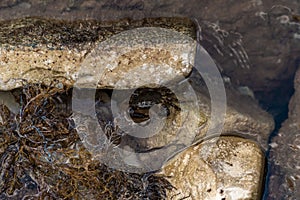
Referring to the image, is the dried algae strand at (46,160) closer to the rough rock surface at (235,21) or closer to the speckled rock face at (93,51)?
the speckled rock face at (93,51)

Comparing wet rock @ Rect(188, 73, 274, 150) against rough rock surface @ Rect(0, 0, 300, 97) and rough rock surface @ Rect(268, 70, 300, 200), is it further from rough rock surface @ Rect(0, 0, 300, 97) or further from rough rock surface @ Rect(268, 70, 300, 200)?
rough rock surface @ Rect(0, 0, 300, 97)

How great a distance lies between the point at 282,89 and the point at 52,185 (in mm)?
2636

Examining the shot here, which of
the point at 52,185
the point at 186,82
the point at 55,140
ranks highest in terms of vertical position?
the point at 186,82

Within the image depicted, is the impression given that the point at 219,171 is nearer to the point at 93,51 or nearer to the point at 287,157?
the point at 287,157

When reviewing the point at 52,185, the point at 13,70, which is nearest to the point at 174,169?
the point at 52,185

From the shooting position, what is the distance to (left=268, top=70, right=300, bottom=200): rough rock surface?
4301 millimetres

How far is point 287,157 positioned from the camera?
173 inches

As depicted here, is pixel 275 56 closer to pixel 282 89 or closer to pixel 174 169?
pixel 282 89

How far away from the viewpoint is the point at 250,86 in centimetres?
468

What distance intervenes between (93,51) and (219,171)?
1605 mm

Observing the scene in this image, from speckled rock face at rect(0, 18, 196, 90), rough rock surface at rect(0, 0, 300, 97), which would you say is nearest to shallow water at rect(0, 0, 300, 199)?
rough rock surface at rect(0, 0, 300, 97)

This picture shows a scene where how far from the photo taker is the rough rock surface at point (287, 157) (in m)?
4.30

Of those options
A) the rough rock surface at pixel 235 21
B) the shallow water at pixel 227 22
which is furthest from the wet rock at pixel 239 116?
the rough rock surface at pixel 235 21

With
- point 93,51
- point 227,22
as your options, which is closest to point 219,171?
point 227,22
